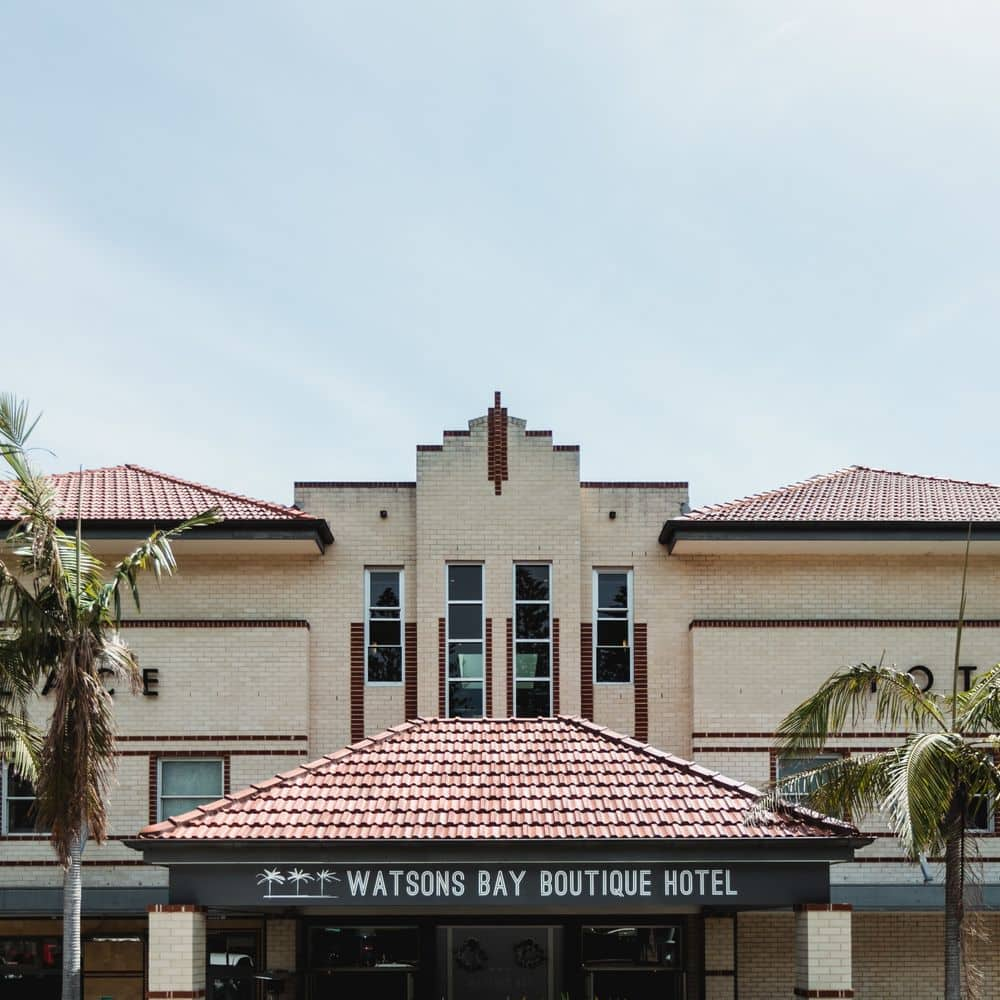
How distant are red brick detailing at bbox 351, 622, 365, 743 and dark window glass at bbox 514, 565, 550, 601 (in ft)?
9.07

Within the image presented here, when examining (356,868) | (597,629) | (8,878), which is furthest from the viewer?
(597,629)

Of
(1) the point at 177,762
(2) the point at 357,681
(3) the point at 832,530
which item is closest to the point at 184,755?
(1) the point at 177,762

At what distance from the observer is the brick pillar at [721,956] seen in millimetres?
24984

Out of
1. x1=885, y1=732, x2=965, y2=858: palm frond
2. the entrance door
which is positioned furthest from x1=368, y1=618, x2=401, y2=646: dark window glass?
x1=885, y1=732, x2=965, y2=858: palm frond

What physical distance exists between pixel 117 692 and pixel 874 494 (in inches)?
541

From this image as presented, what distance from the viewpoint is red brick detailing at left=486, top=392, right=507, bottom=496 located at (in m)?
26.8

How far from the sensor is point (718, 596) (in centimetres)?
2650

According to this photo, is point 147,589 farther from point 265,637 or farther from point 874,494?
point 874,494

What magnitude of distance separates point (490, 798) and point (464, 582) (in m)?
8.77

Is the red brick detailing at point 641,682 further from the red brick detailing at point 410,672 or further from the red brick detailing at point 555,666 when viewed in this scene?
the red brick detailing at point 410,672

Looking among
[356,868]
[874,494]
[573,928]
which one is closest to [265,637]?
[573,928]

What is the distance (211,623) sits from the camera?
25938 mm

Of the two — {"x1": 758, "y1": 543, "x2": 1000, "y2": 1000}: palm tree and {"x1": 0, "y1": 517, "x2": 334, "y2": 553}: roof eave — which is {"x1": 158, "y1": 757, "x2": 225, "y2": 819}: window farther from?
{"x1": 758, "y1": 543, "x2": 1000, "y2": 1000}: palm tree

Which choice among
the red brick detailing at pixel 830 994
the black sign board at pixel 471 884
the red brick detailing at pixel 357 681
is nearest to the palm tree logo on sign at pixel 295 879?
the black sign board at pixel 471 884
